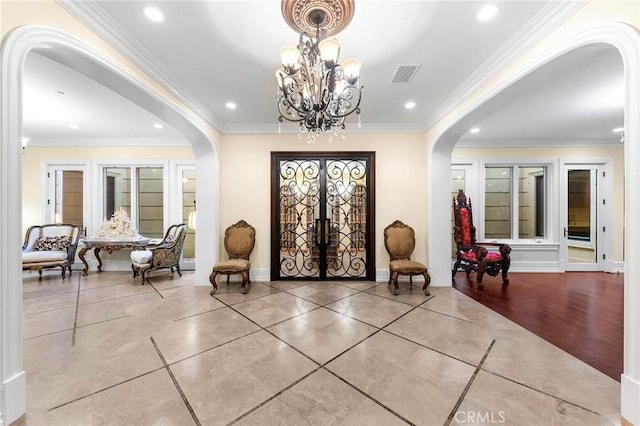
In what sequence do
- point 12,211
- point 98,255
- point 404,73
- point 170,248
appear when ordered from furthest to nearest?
point 98,255
point 170,248
point 404,73
point 12,211

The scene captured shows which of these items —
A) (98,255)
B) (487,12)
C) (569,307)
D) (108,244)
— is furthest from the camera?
(98,255)

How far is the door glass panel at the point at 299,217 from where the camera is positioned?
4.61 m

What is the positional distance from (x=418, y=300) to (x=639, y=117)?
115 inches

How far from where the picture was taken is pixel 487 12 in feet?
6.35

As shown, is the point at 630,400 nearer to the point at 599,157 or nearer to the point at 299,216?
the point at 299,216

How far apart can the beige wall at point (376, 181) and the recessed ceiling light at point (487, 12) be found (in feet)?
8.32

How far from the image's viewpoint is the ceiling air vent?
2678 millimetres

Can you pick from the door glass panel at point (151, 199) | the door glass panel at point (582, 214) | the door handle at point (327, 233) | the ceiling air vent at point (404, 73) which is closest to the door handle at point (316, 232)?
the door handle at point (327, 233)

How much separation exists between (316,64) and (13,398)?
3.07m

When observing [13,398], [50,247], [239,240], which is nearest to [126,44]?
[13,398]

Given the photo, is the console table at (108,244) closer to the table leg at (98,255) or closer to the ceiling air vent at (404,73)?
the table leg at (98,255)

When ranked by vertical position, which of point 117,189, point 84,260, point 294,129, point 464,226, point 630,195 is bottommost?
point 84,260

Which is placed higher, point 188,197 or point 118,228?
point 188,197

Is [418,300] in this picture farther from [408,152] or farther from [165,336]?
[165,336]
